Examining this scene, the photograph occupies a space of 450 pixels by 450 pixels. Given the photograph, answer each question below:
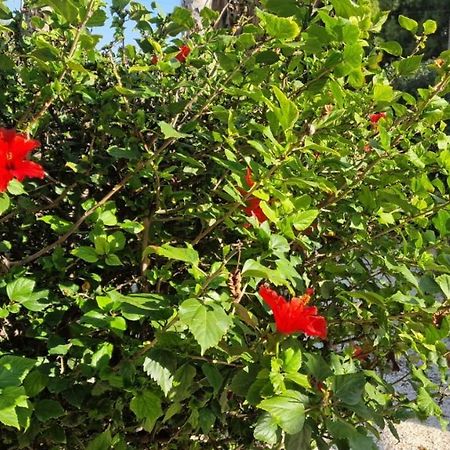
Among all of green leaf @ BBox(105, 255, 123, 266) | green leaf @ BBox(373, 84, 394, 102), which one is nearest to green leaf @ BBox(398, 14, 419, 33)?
green leaf @ BBox(373, 84, 394, 102)

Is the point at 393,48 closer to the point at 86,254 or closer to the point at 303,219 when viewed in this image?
the point at 303,219

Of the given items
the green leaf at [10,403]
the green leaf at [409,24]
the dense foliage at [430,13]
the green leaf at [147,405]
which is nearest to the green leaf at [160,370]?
the green leaf at [147,405]

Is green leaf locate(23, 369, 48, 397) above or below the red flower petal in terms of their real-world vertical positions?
below

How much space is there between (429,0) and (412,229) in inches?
671

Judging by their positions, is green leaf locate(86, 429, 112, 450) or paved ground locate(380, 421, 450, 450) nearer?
green leaf locate(86, 429, 112, 450)

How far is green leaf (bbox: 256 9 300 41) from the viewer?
3.96 feet

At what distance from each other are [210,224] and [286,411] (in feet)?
1.51

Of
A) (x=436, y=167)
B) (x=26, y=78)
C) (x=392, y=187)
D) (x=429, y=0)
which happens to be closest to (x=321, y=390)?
(x=392, y=187)

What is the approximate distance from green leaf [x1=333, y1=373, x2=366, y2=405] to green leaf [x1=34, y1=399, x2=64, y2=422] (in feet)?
1.90

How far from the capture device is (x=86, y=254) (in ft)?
4.25

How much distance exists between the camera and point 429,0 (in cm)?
1675

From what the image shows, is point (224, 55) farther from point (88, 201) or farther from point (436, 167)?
point (436, 167)

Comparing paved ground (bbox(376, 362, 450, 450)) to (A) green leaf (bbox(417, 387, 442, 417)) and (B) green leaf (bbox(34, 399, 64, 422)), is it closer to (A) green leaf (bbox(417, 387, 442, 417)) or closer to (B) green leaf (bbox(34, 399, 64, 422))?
(A) green leaf (bbox(417, 387, 442, 417))

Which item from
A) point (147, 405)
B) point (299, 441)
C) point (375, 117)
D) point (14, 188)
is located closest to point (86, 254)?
point (14, 188)
